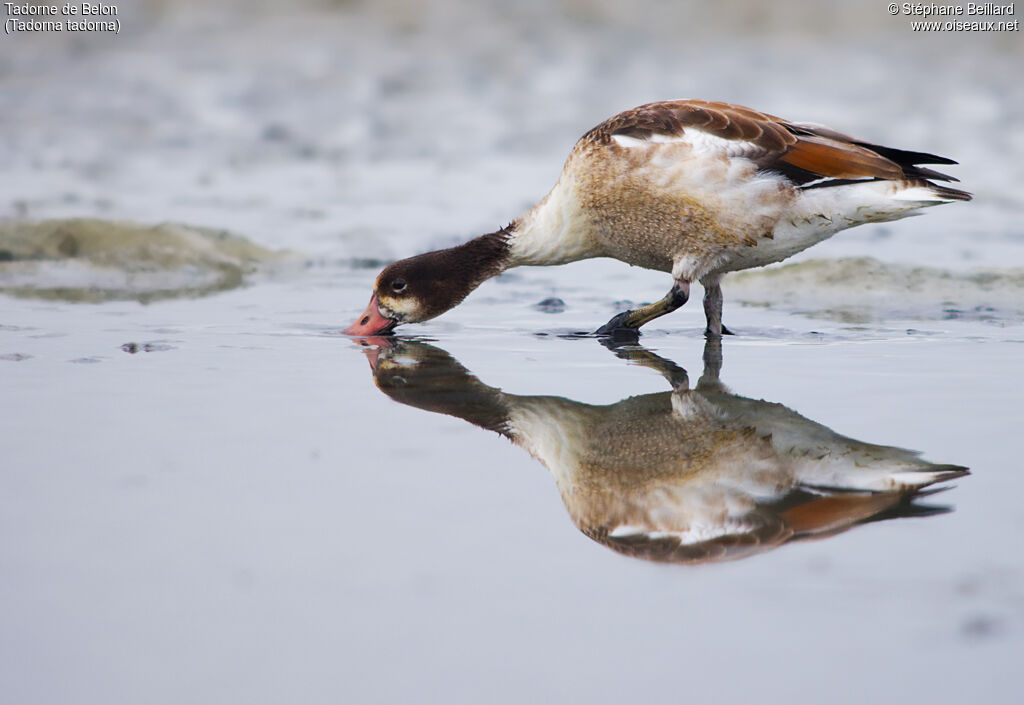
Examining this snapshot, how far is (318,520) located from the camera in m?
3.20

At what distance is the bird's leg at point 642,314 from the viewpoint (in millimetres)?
6742

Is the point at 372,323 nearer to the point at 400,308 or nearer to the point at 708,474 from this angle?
the point at 400,308

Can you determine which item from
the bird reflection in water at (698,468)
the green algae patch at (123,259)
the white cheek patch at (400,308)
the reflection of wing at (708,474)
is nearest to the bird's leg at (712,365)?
the bird reflection in water at (698,468)

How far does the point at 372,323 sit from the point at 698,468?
3905 mm

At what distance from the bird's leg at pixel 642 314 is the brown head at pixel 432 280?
107cm

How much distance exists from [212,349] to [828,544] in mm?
3966

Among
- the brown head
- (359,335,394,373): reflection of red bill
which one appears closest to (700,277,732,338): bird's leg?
the brown head

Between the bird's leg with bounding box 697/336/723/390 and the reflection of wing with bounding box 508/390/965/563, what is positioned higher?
the bird's leg with bounding box 697/336/723/390

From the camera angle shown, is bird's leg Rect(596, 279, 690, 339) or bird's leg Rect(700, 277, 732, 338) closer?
bird's leg Rect(596, 279, 690, 339)

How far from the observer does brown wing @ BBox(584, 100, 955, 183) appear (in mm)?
6121

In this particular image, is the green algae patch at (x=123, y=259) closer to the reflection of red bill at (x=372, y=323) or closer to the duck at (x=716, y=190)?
the reflection of red bill at (x=372, y=323)

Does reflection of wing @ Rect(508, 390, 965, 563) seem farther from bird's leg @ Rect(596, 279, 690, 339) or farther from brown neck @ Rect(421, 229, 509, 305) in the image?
brown neck @ Rect(421, 229, 509, 305)

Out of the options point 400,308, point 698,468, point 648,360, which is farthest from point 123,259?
point 698,468

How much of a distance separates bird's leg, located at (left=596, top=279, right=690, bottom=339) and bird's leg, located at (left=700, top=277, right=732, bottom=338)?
21 cm
